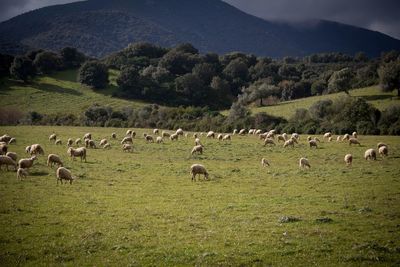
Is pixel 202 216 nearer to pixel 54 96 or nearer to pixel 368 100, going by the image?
pixel 368 100

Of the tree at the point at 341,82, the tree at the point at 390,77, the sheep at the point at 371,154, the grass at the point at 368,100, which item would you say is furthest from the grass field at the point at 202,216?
the tree at the point at 341,82

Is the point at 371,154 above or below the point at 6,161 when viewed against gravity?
below

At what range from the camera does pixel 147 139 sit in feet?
159

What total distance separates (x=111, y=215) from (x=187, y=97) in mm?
87658

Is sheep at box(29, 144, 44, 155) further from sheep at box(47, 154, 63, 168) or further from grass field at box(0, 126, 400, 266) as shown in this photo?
sheep at box(47, 154, 63, 168)

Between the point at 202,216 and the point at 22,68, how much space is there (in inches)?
3715

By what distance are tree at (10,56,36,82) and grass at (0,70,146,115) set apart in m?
1.91

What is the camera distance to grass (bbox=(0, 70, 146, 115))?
3241 inches

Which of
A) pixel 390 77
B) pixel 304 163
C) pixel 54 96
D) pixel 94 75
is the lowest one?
pixel 304 163

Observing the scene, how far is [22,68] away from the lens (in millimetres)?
96062

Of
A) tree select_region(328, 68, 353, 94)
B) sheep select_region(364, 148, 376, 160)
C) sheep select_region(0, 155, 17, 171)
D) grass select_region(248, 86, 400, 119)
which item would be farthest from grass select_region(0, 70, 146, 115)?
sheep select_region(364, 148, 376, 160)

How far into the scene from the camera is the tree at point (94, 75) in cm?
9806

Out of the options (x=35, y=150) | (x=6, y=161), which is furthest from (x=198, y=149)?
(x=6, y=161)

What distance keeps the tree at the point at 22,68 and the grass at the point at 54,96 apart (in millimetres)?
1910
